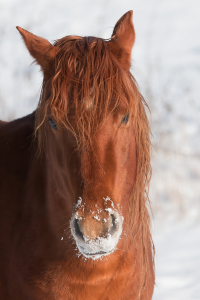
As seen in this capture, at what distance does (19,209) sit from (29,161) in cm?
26

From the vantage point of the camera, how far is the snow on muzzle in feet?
3.89

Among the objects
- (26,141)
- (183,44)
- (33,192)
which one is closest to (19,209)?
(33,192)

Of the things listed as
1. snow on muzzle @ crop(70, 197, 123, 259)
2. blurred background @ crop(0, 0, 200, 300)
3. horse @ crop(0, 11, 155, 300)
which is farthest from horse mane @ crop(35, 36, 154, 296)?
blurred background @ crop(0, 0, 200, 300)

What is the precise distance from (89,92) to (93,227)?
0.50m

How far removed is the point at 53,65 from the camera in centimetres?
151

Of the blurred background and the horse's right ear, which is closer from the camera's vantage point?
the horse's right ear

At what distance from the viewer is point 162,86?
19.8 feet

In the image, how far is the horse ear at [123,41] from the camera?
1.52 m

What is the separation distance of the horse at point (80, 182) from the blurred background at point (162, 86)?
4.15ft

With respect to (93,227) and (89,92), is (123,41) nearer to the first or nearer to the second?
(89,92)

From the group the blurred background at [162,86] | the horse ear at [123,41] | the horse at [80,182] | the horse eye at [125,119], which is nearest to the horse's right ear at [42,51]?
the horse at [80,182]

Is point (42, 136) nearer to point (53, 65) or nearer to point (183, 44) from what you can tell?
point (53, 65)

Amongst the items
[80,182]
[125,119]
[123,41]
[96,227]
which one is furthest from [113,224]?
[123,41]

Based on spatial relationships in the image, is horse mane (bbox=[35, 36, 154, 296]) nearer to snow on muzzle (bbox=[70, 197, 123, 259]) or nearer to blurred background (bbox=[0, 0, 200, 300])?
snow on muzzle (bbox=[70, 197, 123, 259])
